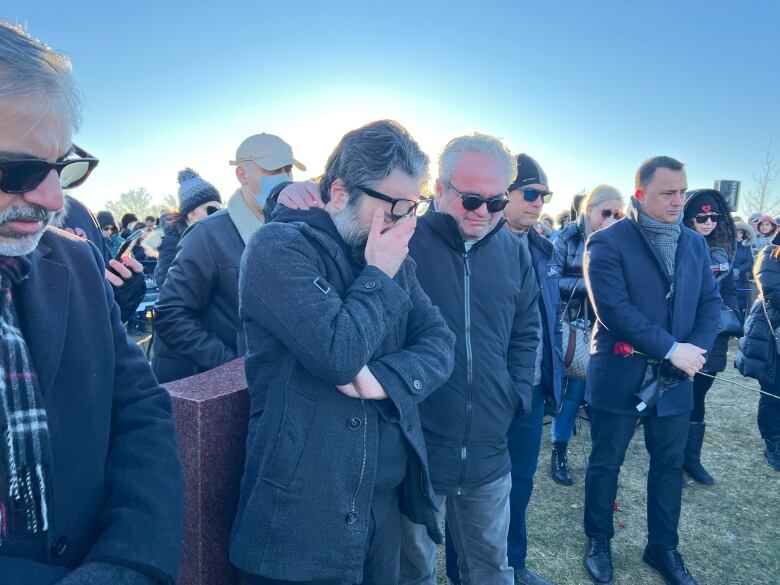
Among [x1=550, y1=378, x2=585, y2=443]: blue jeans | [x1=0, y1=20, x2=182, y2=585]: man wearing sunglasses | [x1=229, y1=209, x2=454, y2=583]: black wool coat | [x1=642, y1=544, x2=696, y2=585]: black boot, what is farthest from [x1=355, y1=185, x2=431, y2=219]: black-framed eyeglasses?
[x1=550, y1=378, x2=585, y2=443]: blue jeans

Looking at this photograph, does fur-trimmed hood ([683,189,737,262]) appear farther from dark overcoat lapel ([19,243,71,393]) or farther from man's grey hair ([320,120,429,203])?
dark overcoat lapel ([19,243,71,393])

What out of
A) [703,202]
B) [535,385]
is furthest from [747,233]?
[535,385]

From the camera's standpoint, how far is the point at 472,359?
92.9 inches

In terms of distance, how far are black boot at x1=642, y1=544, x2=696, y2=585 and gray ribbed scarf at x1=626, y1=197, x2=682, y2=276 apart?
5.76 feet

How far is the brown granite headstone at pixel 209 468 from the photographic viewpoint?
1774 millimetres

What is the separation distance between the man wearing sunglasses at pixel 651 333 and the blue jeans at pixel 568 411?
134 centimetres

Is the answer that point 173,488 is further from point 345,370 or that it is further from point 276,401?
point 345,370

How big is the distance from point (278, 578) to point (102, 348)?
2.83ft

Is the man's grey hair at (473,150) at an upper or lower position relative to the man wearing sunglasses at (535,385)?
upper

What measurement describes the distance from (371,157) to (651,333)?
6.92 feet

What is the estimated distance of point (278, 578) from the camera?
157 cm

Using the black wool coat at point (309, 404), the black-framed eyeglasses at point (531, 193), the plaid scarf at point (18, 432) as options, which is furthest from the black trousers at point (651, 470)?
A: the plaid scarf at point (18, 432)

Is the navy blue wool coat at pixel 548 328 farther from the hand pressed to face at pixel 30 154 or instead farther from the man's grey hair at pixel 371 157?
the hand pressed to face at pixel 30 154

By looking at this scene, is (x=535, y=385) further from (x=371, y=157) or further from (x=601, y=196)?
(x=601, y=196)
